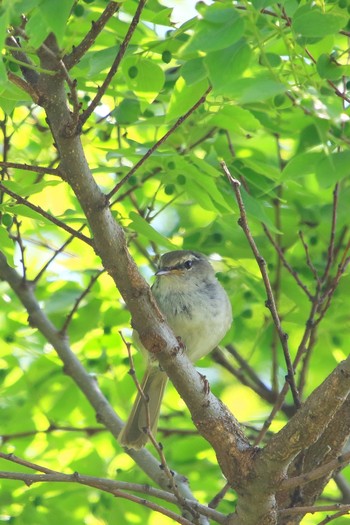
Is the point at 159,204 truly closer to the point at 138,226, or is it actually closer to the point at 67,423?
the point at 67,423

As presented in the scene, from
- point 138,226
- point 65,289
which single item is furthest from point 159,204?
point 138,226

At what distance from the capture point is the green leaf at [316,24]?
9.73 feet

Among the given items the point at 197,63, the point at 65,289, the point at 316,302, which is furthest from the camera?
the point at 65,289

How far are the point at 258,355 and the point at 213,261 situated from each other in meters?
0.84

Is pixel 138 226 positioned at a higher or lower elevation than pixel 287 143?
lower

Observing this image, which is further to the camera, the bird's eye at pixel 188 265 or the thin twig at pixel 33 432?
the bird's eye at pixel 188 265

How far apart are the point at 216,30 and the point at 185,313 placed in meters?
3.00

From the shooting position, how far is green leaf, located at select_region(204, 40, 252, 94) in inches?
107

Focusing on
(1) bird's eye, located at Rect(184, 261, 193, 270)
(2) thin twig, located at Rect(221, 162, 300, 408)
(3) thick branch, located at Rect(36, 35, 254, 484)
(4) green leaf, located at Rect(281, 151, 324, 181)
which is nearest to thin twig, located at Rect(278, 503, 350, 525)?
(3) thick branch, located at Rect(36, 35, 254, 484)

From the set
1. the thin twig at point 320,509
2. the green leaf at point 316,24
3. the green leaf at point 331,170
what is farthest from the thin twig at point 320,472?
the green leaf at point 316,24

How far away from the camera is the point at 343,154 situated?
3.23 meters

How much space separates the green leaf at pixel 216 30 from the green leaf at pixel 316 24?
1.09 feet

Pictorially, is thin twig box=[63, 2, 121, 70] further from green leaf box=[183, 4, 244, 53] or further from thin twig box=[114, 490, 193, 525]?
thin twig box=[114, 490, 193, 525]

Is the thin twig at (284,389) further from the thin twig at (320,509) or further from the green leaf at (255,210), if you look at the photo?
the green leaf at (255,210)
